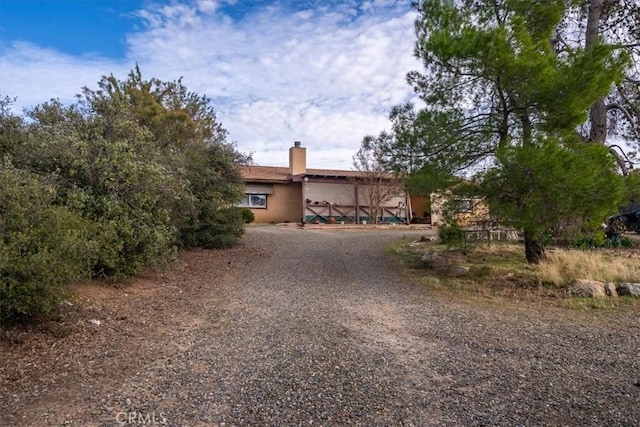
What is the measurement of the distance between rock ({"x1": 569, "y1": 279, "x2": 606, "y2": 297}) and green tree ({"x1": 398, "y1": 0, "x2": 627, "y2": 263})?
3.64ft

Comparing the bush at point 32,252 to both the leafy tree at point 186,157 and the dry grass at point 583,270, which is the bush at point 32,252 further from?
the dry grass at point 583,270

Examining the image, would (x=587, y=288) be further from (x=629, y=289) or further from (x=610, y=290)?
(x=629, y=289)

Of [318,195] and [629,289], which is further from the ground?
[318,195]

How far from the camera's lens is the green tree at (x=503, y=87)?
7.45 m

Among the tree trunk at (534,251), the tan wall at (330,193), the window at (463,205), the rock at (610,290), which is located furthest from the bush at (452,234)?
the tan wall at (330,193)

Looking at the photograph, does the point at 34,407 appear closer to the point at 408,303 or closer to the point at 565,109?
the point at 408,303

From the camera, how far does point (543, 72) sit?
24.4ft

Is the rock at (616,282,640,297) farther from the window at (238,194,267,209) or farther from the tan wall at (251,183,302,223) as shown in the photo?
the window at (238,194,267,209)

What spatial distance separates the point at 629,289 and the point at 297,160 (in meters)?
18.5

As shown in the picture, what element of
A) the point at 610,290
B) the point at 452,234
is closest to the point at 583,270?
the point at 610,290

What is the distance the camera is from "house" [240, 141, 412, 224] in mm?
22281

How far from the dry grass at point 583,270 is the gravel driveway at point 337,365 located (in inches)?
76.3

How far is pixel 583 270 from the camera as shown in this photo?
8.45m

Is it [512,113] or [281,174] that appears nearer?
[512,113]
